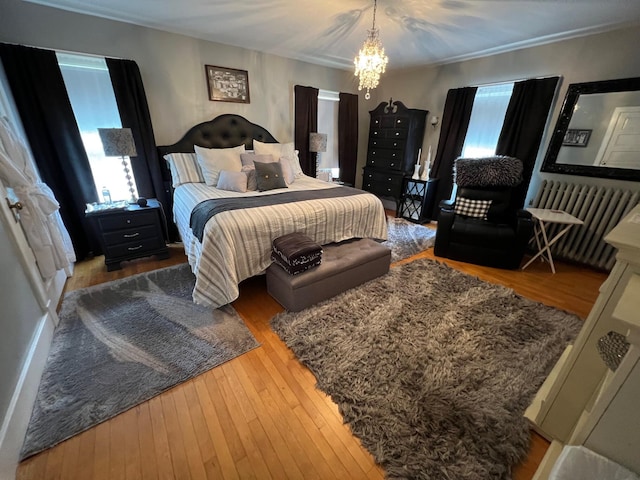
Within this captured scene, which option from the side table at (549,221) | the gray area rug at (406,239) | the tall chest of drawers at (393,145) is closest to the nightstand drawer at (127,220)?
the gray area rug at (406,239)

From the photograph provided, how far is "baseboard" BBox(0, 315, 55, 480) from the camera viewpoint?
1020mm

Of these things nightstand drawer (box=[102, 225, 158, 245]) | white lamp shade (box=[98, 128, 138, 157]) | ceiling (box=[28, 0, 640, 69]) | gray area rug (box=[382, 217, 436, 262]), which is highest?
ceiling (box=[28, 0, 640, 69])

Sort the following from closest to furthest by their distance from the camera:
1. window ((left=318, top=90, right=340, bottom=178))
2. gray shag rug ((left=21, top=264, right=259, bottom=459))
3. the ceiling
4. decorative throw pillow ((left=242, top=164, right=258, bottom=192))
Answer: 1. gray shag rug ((left=21, top=264, right=259, bottom=459))
2. the ceiling
3. decorative throw pillow ((left=242, top=164, right=258, bottom=192))
4. window ((left=318, top=90, right=340, bottom=178))

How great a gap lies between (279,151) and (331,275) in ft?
6.68

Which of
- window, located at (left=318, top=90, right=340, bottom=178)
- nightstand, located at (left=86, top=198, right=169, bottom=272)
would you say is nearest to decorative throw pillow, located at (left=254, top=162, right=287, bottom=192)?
nightstand, located at (left=86, top=198, right=169, bottom=272)

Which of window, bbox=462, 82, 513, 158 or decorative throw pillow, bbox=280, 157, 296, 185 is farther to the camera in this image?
window, bbox=462, 82, 513, 158

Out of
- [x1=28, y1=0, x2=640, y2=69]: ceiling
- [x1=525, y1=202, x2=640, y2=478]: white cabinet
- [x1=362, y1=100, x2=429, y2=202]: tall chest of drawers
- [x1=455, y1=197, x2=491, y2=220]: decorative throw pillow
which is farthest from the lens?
[x1=362, y1=100, x2=429, y2=202]: tall chest of drawers

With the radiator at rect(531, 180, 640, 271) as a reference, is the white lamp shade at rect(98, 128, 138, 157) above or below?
above

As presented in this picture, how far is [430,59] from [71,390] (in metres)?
4.84

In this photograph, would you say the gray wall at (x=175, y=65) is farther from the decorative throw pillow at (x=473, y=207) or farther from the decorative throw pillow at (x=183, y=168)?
the decorative throw pillow at (x=473, y=207)

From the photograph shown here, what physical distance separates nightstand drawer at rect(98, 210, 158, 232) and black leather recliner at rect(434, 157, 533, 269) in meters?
3.08

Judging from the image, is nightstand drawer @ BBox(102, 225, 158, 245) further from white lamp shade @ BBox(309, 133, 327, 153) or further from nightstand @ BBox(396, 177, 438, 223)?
nightstand @ BBox(396, 177, 438, 223)

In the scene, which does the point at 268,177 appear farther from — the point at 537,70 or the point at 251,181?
the point at 537,70

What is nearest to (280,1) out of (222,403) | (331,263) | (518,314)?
(331,263)
